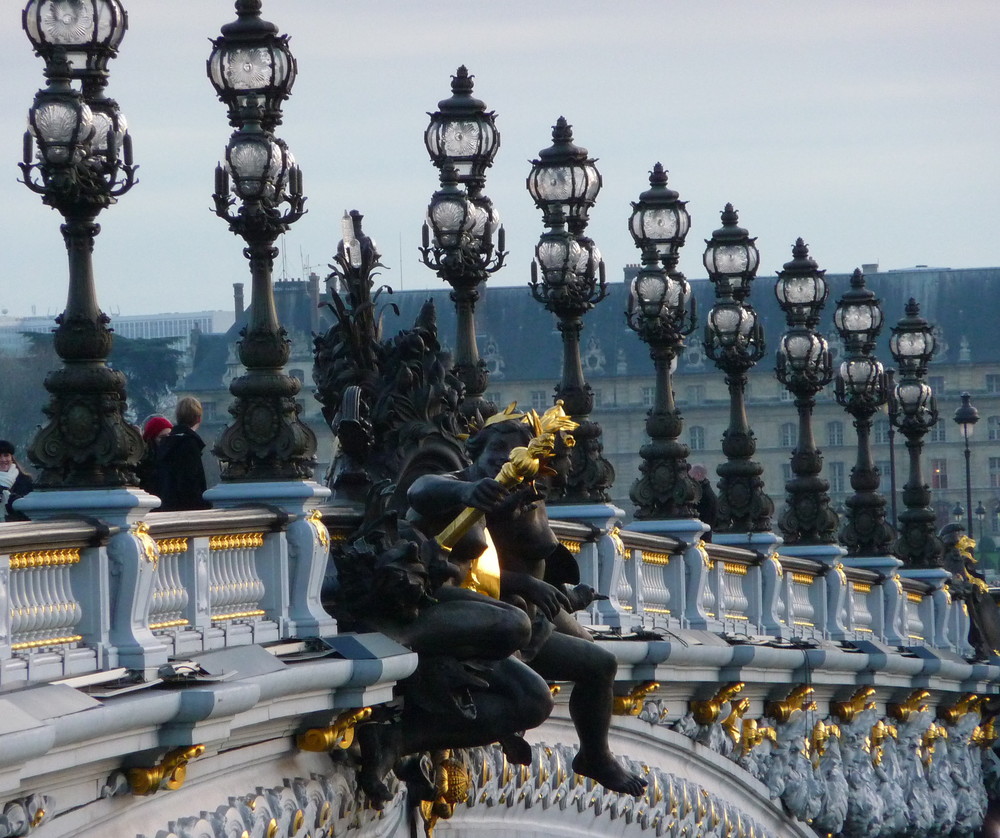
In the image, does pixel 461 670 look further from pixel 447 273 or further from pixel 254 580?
pixel 447 273

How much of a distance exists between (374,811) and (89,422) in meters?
4.54

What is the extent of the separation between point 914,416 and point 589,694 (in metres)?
18.3

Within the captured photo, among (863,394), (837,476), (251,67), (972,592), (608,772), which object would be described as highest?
(251,67)

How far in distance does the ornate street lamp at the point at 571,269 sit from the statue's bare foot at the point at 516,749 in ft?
15.5

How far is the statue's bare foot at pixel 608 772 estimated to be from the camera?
21.4 metres

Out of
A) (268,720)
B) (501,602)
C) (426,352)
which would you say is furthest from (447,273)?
(268,720)

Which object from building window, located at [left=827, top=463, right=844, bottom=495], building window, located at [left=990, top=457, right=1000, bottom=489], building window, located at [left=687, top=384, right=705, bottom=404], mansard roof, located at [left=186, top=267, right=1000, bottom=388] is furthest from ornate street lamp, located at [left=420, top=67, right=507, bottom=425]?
building window, located at [left=990, top=457, right=1000, bottom=489]

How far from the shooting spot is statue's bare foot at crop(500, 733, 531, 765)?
20.2 meters

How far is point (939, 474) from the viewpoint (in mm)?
85812

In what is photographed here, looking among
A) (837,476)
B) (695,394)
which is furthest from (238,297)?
(837,476)

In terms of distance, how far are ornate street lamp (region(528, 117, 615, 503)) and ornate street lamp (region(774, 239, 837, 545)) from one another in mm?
7825

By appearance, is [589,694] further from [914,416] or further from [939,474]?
[939,474]

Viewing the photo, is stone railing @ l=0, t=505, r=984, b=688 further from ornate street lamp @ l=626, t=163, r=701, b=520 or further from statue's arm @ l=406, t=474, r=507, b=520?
ornate street lamp @ l=626, t=163, r=701, b=520

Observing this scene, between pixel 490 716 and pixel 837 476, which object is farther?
pixel 837 476
